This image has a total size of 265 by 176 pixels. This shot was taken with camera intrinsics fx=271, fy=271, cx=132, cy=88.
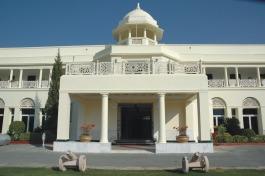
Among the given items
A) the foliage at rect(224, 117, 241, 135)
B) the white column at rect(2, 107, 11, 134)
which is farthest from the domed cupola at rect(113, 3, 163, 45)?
the white column at rect(2, 107, 11, 134)

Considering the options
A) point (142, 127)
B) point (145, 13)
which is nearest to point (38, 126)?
point (142, 127)

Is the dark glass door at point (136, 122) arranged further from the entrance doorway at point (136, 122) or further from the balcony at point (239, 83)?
the balcony at point (239, 83)

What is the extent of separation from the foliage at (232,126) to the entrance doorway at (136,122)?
7835mm

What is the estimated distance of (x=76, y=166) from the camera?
9.23 metres

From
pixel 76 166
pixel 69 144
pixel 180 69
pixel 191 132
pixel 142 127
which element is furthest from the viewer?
pixel 142 127

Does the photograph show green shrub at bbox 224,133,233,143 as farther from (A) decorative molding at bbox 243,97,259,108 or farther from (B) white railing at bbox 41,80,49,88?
(B) white railing at bbox 41,80,49,88

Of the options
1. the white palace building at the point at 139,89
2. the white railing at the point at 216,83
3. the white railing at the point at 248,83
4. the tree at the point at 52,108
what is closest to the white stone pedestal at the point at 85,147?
the white palace building at the point at 139,89

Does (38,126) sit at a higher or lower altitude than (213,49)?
lower

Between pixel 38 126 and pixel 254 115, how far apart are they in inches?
861

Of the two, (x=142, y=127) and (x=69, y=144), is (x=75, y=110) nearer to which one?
(x=142, y=127)

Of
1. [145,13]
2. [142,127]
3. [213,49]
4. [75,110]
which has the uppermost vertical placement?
[145,13]

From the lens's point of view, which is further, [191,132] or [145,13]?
[145,13]

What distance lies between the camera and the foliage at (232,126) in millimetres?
23922

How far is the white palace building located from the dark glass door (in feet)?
0.26
